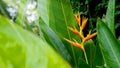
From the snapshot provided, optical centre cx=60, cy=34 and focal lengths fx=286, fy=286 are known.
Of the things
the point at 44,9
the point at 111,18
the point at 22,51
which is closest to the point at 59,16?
the point at 44,9

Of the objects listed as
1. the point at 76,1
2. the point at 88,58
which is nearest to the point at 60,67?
the point at 88,58

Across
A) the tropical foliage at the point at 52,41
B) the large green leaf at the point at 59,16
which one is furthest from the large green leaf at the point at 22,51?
the large green leaf at the point at 59,16

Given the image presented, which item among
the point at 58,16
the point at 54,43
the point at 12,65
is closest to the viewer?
the point at 12,65

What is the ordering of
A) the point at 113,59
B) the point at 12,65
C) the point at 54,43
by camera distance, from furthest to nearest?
the point at 54,43
the point at 113,59
the point at 12,65

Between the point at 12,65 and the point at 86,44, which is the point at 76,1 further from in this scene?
the point at 12,65

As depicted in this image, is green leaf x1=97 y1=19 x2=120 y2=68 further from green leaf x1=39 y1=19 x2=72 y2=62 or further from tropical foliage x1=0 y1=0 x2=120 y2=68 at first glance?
green leaf x1=39 y1=19 x2=72 y2=62

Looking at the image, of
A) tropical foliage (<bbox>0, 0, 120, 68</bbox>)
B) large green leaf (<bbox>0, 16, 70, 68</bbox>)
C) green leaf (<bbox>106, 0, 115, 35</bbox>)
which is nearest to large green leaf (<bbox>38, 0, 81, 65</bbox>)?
tropical foliage (<bbox>0, 0, 120, 68</bbox>)

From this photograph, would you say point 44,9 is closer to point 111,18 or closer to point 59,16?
point 59,16
